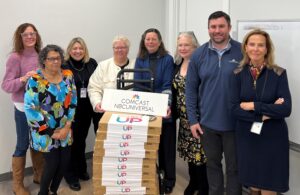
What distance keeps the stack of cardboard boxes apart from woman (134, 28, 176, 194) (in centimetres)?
44

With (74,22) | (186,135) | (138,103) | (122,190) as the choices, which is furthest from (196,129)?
(74,22)

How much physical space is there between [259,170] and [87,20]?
7.88 feet

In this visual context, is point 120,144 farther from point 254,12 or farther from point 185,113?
point 254,12

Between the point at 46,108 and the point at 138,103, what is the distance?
70 centimetres

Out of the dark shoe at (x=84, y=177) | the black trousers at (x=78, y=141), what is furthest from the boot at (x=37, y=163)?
the dark shoe at (x=84, y=177)

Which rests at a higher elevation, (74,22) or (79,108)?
(74,22)

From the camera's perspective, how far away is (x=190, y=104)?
2312 millimetres

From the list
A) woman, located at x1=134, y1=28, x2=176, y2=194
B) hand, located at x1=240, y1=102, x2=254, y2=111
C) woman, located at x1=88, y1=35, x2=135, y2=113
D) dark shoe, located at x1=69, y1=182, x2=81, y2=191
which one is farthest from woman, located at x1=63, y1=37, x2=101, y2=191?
hand, located at x1=240, y1=102, x2=254, y2=111

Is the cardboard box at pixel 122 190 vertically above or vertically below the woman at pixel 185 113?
below

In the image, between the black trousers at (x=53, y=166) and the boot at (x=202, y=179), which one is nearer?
the black trousers at (x=53, y=166)

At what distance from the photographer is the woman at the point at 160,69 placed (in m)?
2.62

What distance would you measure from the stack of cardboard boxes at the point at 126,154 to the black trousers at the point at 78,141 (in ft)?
2.56

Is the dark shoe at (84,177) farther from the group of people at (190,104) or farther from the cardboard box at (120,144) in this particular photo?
the cardboard box at (120,144)

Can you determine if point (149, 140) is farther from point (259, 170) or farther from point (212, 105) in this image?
point (259, 170)
